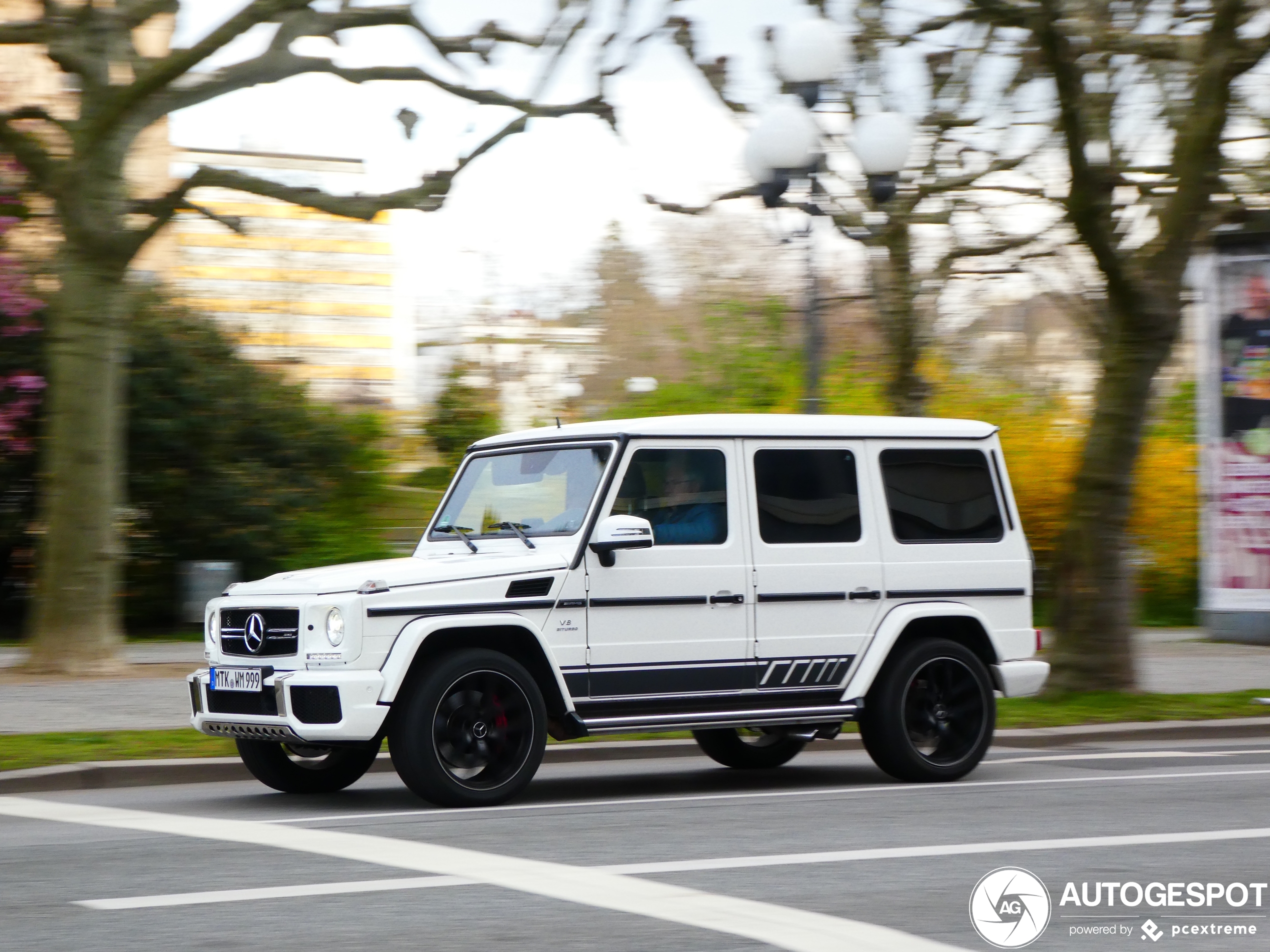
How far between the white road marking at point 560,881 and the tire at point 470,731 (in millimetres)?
718

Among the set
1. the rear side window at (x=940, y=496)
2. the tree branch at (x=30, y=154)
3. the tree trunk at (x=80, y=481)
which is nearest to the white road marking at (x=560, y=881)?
the rear side window at (x=940, y=496)

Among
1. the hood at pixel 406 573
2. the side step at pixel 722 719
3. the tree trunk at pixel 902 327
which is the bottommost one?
the side step at pixel 722 719

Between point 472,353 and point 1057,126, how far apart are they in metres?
18.7

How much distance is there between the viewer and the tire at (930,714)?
972 cm

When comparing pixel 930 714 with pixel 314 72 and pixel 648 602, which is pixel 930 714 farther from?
pixel 314 72

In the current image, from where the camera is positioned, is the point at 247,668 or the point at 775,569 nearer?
the point at 247,668

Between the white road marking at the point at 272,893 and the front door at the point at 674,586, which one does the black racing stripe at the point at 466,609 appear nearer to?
the front door at the point at 674,586

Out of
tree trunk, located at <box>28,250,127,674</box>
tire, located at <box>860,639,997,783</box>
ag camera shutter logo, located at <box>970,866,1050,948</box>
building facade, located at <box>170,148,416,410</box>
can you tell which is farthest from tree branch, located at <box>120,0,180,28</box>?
ag camera shutter logo, located at <box>970,866,1050,948</box>

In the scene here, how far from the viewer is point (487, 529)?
959 centimetres

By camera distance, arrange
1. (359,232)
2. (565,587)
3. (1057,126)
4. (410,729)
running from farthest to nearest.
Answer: (359,232), (1057,126), (565,587), (410,729)

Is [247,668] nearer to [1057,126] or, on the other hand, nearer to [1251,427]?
[1057,126]

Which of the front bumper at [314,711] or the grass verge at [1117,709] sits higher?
the front bumper at [314,711]

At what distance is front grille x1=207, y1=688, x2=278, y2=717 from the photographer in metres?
8.46

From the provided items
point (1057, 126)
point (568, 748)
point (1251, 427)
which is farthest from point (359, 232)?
point (568, 748)
